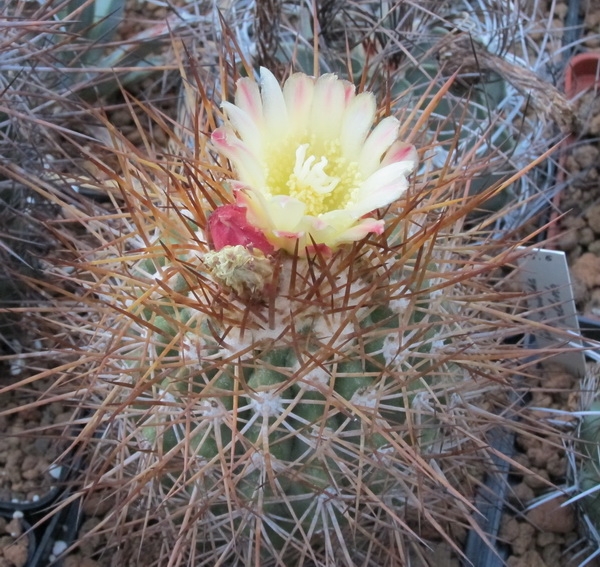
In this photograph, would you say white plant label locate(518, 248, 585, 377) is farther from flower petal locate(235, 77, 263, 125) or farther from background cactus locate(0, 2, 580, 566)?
flower petal locate(235, 77, 263, 125)

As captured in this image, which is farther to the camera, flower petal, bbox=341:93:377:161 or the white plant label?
the white plant label

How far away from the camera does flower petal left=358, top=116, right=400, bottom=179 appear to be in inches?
33.2

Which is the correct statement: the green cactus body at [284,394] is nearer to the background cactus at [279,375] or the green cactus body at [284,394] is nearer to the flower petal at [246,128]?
the background cactus at [279,375]

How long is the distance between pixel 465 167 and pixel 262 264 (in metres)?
0.42

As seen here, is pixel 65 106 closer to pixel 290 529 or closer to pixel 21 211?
pixel 21 211

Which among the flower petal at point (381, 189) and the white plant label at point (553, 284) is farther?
the white plant label at point (553, 284)

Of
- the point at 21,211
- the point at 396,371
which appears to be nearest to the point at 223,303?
the point at 396,371

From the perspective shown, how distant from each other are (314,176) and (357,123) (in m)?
0.10

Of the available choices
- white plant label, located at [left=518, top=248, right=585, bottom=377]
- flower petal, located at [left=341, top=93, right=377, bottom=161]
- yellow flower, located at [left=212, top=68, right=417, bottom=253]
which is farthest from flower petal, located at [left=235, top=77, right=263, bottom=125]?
white plant label, located at [left=518, top=248, right=585, bottom=377]

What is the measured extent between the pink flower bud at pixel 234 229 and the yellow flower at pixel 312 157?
0.05ft

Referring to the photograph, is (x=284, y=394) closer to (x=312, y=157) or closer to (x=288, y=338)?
(x=288, y=338)

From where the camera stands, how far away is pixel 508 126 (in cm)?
160

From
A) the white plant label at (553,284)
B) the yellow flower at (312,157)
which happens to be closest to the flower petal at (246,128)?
the yellow flower at (312,157)

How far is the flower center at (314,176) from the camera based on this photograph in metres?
0.83
